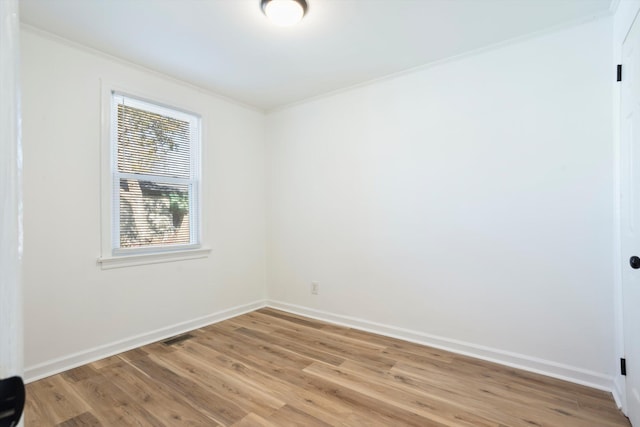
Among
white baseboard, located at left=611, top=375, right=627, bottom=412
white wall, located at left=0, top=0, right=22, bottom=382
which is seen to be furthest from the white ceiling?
white baseboard, located at left=611, top=375, right=627, bottom=412

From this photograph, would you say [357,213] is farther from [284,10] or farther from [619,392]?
[619,392]

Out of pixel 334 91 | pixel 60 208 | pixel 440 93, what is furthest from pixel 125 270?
pixel 440 93

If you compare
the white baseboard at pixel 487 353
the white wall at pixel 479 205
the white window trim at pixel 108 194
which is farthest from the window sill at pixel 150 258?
the white baseboard at pixel 487 353

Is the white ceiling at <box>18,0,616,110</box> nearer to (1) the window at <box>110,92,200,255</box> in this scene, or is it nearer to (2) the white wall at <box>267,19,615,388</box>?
(2) the white wall at <box>267,19,615,388</box>

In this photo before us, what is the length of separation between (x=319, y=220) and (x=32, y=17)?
2.83m

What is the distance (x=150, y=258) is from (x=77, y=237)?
613mm

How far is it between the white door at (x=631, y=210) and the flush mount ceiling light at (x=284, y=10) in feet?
6.06

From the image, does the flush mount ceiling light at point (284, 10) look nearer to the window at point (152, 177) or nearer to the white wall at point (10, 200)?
the window at point (152, 177)

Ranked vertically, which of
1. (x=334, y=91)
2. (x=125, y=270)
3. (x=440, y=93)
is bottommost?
(x=125, y=270)

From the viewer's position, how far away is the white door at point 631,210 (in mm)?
1623

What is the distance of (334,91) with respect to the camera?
Answer: 3436mm

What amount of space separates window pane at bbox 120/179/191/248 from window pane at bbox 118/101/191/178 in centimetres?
15

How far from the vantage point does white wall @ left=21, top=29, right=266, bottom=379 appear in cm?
228

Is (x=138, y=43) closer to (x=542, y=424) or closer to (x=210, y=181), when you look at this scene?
(x=210, y=181)
